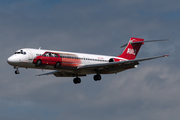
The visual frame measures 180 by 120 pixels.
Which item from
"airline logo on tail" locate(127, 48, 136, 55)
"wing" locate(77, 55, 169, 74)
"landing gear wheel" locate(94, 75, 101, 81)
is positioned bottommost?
"landing gear wheel" locate(94, 75, 101, 81)

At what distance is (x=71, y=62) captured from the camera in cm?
5300

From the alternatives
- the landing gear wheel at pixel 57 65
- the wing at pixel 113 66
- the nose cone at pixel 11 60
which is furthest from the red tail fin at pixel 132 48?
the nose cone at pixel 11 60

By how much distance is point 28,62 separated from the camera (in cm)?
4953

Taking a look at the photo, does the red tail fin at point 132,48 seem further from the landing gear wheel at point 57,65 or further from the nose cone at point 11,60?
the nose cone at point 11,60

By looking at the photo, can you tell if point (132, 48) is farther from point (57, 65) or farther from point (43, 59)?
point (43, 59)

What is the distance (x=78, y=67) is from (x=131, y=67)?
8.92m

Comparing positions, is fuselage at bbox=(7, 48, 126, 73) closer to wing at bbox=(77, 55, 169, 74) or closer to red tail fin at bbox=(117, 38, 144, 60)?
wing at bbox=(77, 55, 169, 74)

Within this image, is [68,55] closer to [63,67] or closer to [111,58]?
[63,67]

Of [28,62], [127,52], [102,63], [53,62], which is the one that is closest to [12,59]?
[28,62]

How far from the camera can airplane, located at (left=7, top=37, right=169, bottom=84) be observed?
49603 mm

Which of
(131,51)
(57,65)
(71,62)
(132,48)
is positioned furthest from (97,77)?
(132,48)

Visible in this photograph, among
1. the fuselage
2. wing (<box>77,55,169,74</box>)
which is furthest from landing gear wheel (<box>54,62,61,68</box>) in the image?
wing (<box>77,55,169,74</box>)

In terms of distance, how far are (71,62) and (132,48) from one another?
14717 millimetres

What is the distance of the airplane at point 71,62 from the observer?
4960 centimetres
